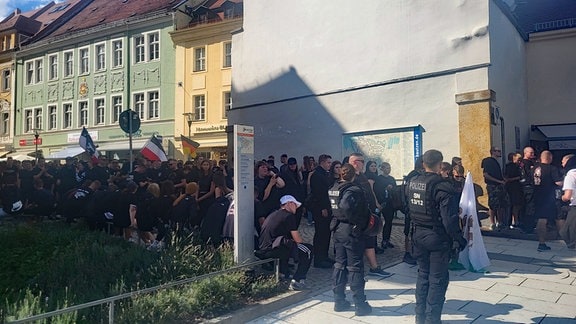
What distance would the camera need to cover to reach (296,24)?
15.1 m

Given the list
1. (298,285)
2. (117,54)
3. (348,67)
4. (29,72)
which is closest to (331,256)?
(298,285)

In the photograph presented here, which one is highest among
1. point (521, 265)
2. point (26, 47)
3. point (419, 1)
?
point (26, 47)

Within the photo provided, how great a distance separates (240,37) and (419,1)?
7.36m

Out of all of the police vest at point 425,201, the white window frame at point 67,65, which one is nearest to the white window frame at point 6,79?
the white window frame at point 67,65

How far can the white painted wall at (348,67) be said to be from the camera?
11375 mm

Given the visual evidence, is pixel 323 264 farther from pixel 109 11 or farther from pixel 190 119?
pixel 109 11

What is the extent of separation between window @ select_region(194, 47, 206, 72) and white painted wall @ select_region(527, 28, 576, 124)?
17386 millimetres

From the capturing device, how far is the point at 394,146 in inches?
477

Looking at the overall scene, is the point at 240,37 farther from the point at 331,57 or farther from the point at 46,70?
the point at 46,70

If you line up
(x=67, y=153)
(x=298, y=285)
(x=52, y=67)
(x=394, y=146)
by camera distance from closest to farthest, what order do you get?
(x=298, y=285), (x=394, y=146), (x=67, y=153), (x=52, y=67)

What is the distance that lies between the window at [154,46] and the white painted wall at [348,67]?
1250 centimetres

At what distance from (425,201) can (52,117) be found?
34.7 m

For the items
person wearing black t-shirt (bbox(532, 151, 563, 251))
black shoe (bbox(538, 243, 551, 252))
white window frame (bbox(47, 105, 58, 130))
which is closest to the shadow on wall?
person wearing black t-shirt (bbox(532, 151, 563, 251))

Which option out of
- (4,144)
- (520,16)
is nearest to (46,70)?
(4,144)
